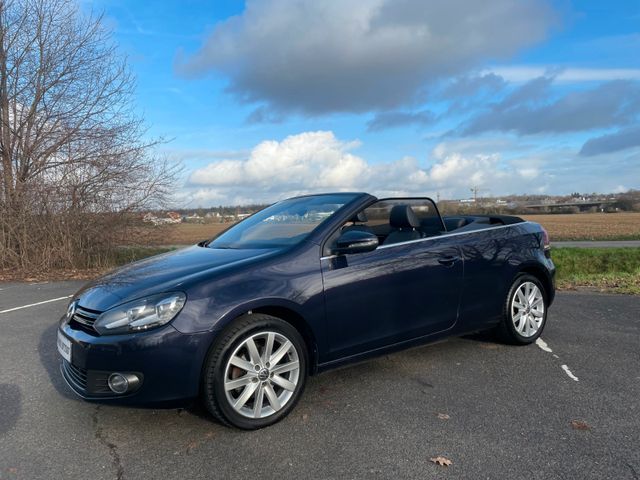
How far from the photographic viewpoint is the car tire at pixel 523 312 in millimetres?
4859

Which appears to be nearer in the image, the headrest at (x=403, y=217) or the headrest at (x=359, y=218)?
the headrest at (x=359, y=218)

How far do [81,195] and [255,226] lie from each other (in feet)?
35.3

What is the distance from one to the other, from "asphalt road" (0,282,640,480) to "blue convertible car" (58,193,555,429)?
296 millimetres

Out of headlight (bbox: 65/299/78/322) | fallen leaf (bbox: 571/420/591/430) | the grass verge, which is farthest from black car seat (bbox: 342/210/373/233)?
the grass verge

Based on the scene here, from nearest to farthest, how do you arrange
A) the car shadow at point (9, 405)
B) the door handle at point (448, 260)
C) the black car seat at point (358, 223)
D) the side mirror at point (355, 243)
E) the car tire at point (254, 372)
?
the car tire at point (254, 372) < the car shadow at point (9, 405) < the side mirror at point (355, 243) < the black car seat at point (358, 223) < the door handle at point (448, 260)

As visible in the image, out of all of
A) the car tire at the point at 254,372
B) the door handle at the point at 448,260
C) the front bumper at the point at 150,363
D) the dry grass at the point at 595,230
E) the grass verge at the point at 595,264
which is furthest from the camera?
the dry grass at the point at 595,230

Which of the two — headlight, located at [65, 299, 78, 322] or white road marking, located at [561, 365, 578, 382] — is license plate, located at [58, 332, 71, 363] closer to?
headlight, located at [65, 299, 78, 322]

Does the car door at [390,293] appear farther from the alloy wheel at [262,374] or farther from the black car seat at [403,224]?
the alloy wheel at [262,374]

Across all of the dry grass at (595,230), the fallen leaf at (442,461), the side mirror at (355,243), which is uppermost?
the side mirror at (355,243)

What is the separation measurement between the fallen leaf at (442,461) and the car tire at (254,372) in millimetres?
1029

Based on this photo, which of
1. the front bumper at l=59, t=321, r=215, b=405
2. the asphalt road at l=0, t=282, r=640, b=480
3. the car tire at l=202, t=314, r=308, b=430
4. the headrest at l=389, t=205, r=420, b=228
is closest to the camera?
the asphalt road at l=0, t=282, r=640, b=480

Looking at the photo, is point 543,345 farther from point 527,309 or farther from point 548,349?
point 527,309

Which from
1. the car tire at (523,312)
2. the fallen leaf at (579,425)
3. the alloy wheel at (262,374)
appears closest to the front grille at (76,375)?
the alloy wheel at (262,374)

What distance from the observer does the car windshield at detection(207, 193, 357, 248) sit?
13.1 ft
